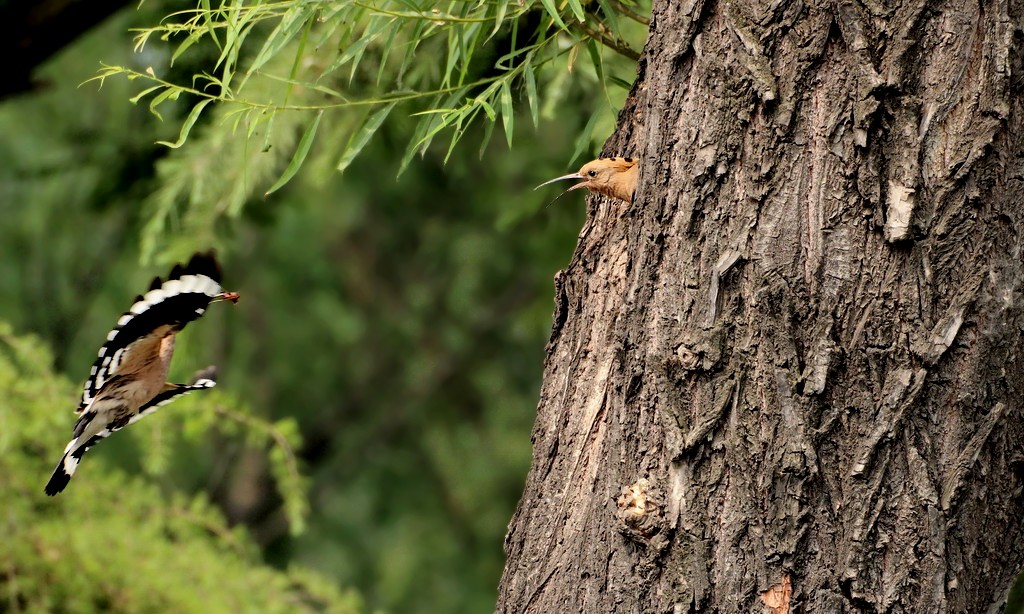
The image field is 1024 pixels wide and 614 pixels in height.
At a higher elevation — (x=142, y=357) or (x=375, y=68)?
(x=375, y=68)

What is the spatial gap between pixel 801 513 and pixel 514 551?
47 centimetres

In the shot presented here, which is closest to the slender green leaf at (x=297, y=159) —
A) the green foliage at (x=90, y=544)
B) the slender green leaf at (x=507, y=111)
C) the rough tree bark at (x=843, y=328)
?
the slender green leaf at (x=507, y=111)

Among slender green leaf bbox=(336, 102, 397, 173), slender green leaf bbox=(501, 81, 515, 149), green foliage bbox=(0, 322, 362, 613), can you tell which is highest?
slender green leaf bbox=(501, 81, 515, 149)

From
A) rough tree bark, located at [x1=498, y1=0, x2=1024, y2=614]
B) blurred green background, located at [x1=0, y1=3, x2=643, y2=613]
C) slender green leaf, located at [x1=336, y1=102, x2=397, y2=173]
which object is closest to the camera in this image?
rough tree bark, located at [x1=498, y1=0, x2=1024, y2=614]

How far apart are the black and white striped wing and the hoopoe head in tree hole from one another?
1.83 feet

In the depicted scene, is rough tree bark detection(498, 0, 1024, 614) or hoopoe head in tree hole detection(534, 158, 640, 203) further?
hoopoe head in tree hole detection(534, 158, 640, 203)

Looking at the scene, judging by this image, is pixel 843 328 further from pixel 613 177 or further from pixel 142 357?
pixel 142 357

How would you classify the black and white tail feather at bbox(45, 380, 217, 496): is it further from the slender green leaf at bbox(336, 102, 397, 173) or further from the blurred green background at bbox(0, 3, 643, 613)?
the blurred green background at bbox(0, 3, 643, 613)

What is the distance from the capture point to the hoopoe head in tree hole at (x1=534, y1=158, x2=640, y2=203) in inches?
61.1

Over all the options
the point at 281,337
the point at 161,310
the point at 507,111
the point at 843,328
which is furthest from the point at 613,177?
the point at 281,337

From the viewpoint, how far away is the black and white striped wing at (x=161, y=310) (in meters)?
1.55

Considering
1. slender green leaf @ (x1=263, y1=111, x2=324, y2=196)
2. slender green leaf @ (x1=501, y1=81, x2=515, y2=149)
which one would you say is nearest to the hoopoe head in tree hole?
slender green leaf @ (x1=501, y1=81, x2=515, y2=149)

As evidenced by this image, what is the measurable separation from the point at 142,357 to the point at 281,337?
6935 millimetres

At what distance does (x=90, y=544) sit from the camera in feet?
10.0
